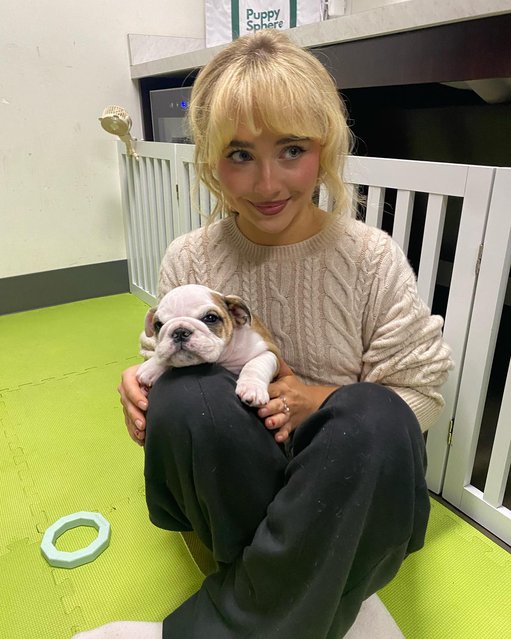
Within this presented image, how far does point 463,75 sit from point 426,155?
65cm

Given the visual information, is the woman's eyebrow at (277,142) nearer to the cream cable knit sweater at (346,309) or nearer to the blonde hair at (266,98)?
the blonde hair at (266,98)

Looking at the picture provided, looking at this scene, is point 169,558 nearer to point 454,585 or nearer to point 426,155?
point 454,585

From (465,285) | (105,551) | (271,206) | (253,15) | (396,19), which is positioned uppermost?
(253,15)

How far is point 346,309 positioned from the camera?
33.6 inches

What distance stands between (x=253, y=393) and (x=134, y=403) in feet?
0.74

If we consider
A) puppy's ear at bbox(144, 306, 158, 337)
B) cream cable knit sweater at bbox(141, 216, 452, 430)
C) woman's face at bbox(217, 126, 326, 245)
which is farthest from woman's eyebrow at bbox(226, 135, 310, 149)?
puppy's ear at bbox(144, 306, 158, 337)

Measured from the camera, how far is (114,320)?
2072mm

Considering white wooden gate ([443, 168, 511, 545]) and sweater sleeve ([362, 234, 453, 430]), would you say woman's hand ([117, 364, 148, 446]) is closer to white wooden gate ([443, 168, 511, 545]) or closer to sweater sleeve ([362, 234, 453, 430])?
sweater sleeve ([362, 234, 453, 430])

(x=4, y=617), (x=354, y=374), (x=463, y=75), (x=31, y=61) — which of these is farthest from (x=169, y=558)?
(x=31, y=61)

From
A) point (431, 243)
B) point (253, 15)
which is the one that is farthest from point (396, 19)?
point (253, 15)

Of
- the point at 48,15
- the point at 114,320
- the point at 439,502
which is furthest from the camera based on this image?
the point at 114,320

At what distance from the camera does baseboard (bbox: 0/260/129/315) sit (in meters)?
2.12

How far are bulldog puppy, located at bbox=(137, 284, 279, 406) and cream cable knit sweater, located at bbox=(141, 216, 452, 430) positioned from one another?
10cm

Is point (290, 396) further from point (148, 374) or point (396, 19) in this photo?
point (396, 19)
